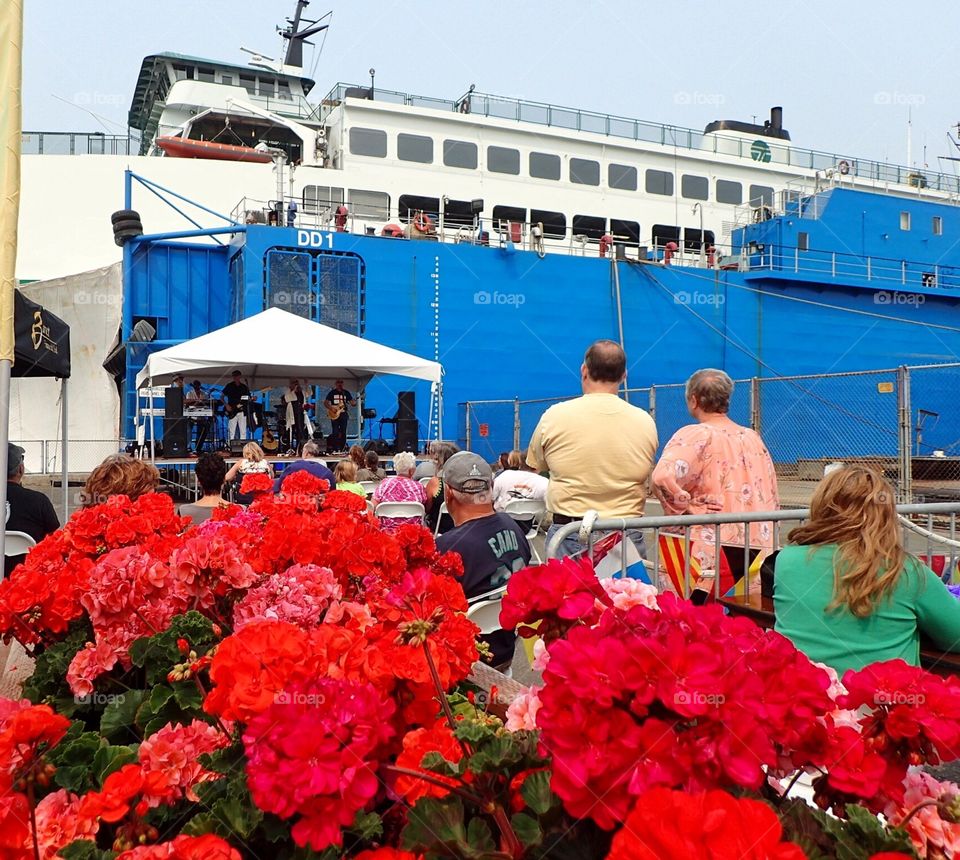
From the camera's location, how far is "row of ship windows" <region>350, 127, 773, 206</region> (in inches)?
804

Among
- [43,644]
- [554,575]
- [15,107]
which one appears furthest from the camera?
[15,107]

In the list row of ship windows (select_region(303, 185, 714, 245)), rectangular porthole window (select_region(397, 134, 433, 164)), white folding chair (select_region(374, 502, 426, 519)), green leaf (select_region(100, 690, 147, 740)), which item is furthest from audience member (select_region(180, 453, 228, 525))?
rectangular porthole window (select_region(397, 134, 433, 164))

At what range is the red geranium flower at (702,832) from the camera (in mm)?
668

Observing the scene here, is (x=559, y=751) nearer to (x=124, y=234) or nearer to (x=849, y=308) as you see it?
(x=124, y=234)

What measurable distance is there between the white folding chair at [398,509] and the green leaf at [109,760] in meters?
4.27

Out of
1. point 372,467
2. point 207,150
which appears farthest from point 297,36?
point 372,467

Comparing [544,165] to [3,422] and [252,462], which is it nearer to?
[252,462]

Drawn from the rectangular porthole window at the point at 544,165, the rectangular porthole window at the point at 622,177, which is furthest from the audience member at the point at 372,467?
the rectangular porthole window at the point at 622,177

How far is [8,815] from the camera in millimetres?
1058

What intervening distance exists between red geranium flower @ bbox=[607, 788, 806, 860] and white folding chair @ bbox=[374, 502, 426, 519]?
5.01 metres

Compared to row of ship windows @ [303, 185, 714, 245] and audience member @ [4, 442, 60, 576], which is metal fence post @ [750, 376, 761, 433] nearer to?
audience member @ [4, 442, 60, 576]

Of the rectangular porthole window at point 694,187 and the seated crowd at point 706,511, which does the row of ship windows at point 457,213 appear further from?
the seated crowd at point 706,511

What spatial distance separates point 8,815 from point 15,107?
261cm

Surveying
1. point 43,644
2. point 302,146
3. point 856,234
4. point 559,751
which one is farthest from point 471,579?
point 856,234
